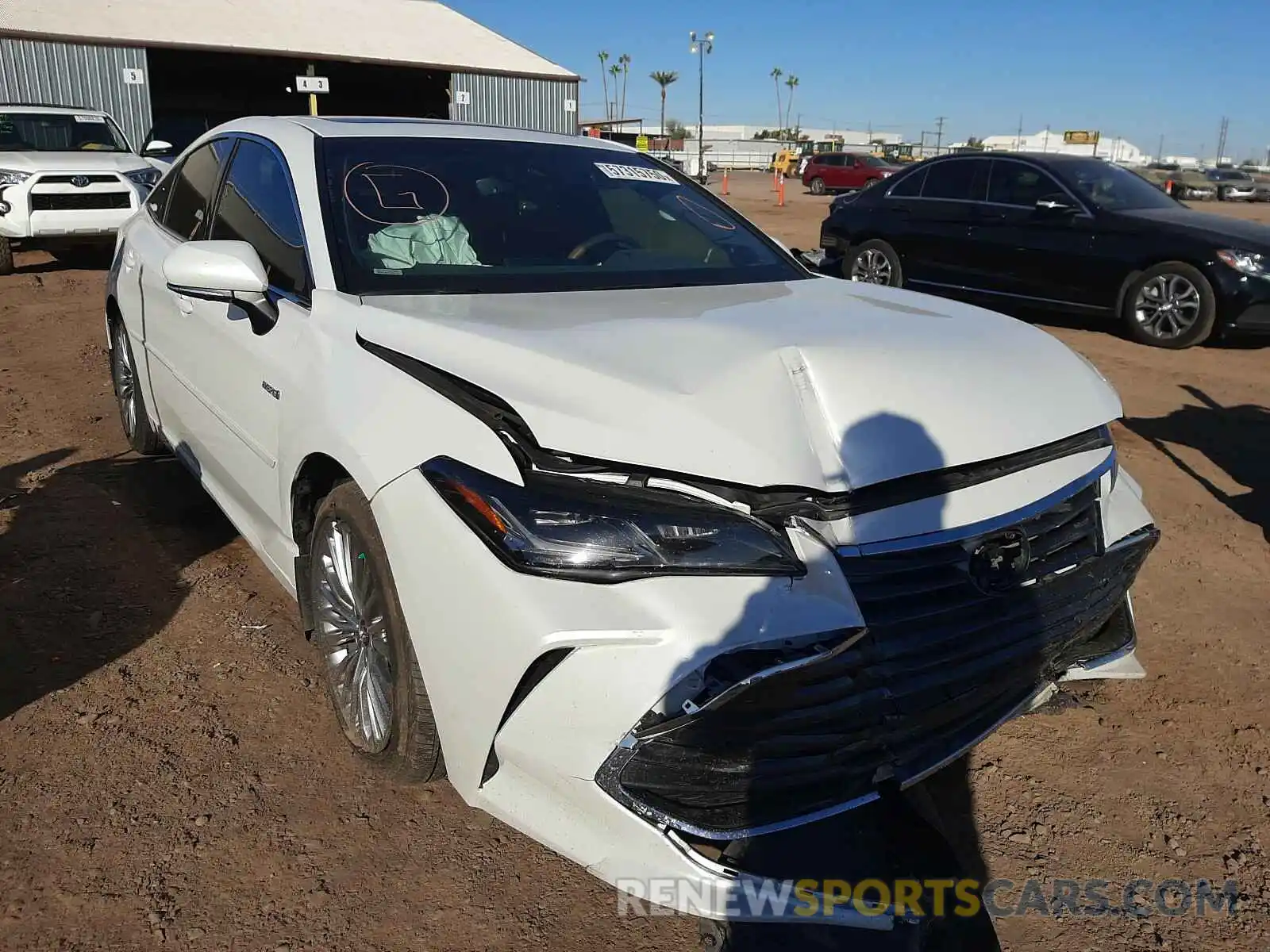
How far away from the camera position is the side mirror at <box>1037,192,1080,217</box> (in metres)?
8.73

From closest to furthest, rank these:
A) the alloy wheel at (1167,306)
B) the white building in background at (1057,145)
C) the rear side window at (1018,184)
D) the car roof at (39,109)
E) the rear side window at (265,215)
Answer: the rear side window at (265,215) → the alloy wheel at (1167,306) → the rear side window at (1018,184) → the car roof at (39,109) → the white building in background at (1057,145)

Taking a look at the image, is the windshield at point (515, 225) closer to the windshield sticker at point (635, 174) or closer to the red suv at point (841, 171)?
the windshield sticker at point (635, 174)

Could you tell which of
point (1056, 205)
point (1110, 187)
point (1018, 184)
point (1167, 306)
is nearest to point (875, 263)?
point (1018, 184)

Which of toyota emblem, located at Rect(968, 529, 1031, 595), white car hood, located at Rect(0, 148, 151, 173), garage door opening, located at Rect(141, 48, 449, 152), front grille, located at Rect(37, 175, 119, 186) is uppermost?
garage door opening, located at Rect(141, 48, 449, 152)

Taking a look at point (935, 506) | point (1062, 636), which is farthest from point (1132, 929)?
point (935, 506)

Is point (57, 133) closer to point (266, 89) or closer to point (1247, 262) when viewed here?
point (1247, 262)

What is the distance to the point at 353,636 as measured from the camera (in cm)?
258

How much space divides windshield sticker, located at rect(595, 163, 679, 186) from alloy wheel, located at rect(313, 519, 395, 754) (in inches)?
68.0

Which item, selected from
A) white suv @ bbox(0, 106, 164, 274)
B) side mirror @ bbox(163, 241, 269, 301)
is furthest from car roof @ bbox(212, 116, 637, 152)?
white suv @ bbox(0, 106, 164, 274)

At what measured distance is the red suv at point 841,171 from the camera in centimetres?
3484

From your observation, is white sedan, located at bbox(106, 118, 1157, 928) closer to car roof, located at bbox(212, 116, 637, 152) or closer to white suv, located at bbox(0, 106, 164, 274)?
car roof, located at bbox(212, 116, 637, 152)

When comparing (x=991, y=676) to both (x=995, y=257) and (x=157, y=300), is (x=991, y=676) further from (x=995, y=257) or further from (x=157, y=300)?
(x=995, y=257)

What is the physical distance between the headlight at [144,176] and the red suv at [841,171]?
27434mm

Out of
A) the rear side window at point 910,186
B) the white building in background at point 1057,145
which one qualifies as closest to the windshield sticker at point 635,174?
the rear side window at point 910,186
